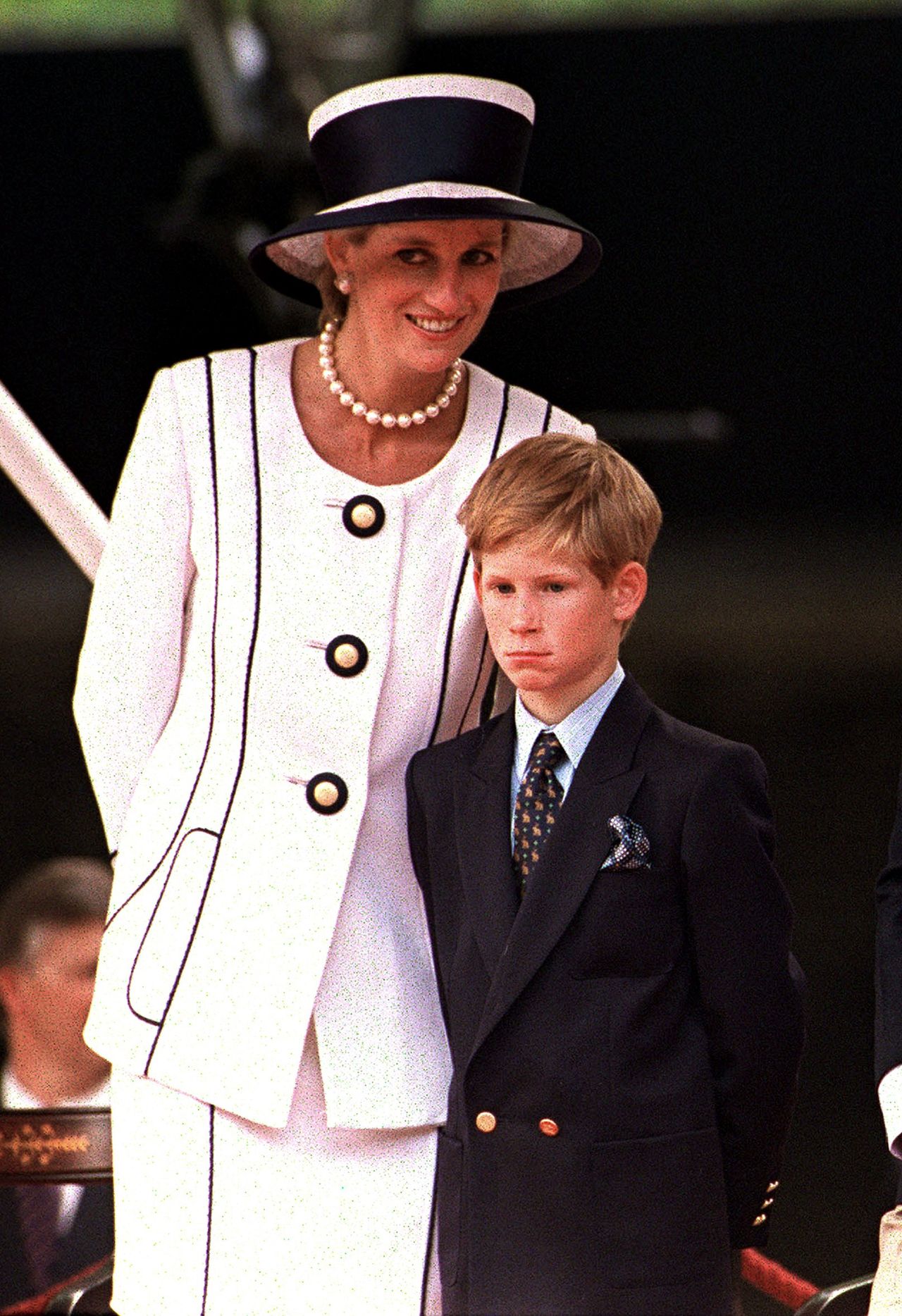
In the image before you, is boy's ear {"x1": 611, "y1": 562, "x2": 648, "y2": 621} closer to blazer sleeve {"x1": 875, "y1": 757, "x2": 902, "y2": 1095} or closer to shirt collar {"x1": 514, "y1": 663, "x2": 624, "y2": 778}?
shirt collar {"x1": 514, "y1": 663, "x2": 624, "y2": 778}

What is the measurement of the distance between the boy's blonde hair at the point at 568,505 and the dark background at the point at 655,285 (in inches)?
189

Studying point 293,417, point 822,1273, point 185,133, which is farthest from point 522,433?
point 185,133

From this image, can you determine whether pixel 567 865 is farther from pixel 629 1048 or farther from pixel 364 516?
pixel 364 516

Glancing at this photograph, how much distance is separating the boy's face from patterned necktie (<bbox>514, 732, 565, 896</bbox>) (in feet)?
0.10

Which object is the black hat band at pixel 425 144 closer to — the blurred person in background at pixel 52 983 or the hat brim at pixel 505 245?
the hat brim at pixel 505 245

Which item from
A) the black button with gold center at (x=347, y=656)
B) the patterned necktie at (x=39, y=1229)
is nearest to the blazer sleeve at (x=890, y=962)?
the black button with gold center at (x=347, y=656)

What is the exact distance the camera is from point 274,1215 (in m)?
2.16

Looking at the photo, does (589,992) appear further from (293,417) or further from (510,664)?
(293,417)

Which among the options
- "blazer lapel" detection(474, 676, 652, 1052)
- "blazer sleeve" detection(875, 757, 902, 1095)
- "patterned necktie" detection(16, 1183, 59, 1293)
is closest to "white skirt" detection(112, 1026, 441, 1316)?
"blazer lapel" detection(474, 676, 652, 1052)

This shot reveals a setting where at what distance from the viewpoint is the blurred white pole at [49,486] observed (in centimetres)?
240

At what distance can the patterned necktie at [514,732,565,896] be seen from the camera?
6.89 feet

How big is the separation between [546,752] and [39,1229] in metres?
2.26

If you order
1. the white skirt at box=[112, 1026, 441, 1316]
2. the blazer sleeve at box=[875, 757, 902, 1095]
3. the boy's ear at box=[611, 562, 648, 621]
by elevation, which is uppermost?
the boy's ear at box=[611, 562, 648, 621]

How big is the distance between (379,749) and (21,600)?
5937mm
